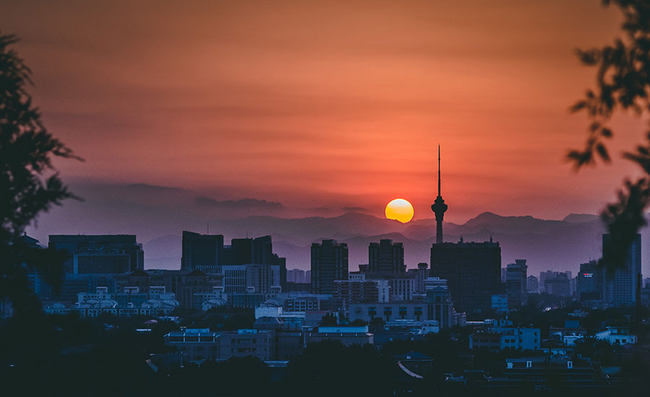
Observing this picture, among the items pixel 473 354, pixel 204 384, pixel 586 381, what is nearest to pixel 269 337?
pixel 473 354

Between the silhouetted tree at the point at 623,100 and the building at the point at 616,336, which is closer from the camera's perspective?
the silhouetted tree at the point at 623,100

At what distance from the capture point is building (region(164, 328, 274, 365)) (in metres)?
134

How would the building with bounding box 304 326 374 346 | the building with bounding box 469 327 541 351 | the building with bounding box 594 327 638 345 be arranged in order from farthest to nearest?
the building with bounding box 469 327 541 351, the building with bounding box 304 326 374 346, the building with bounding box 594 327 638 345

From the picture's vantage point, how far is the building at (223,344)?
13412cm

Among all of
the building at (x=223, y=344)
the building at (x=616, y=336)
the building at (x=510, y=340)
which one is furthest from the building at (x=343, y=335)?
the building at (x=616, y=336)

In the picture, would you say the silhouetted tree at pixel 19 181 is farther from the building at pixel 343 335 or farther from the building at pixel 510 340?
the building at pixel 510 340

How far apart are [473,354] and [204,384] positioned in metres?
36.8

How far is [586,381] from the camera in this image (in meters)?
→ 86.1

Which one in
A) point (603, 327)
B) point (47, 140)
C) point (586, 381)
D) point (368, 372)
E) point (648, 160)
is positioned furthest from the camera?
point (603, 327)

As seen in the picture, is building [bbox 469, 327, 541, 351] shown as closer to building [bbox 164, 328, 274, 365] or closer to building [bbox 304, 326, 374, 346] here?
building [bbox 304, 326, 374, 346]

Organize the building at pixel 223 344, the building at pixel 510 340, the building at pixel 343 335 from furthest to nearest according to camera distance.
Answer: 1. the building at pixel 510 340
2. the building at pixel 343 335
3. the building at pixel 223 344

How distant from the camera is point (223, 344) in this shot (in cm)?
13538

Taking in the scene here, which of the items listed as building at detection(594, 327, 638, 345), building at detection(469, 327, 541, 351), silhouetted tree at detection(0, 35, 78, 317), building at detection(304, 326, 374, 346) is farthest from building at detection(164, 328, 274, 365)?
silhouetted tree at detection(0, 35, 78, 317)

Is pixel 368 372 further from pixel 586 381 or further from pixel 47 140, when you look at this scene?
pixel 47 140
